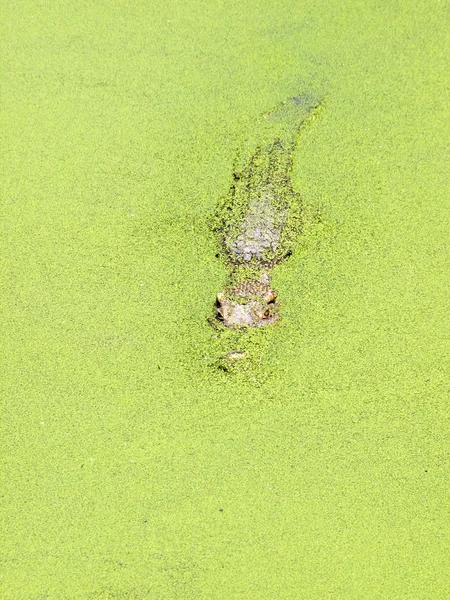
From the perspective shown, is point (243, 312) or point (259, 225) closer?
point (243, 312)

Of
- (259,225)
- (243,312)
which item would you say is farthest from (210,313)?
(259,225)

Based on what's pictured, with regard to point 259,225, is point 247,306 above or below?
below

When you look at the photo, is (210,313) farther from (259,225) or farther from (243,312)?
(259,225)

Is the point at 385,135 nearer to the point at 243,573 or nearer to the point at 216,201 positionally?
the point at 216,201

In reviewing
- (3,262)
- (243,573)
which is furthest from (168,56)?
(243,573)

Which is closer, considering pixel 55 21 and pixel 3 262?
pixel 3 262

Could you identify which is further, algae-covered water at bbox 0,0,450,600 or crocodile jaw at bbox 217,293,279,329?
crocodile jaw at bbox 217,293,279,329
